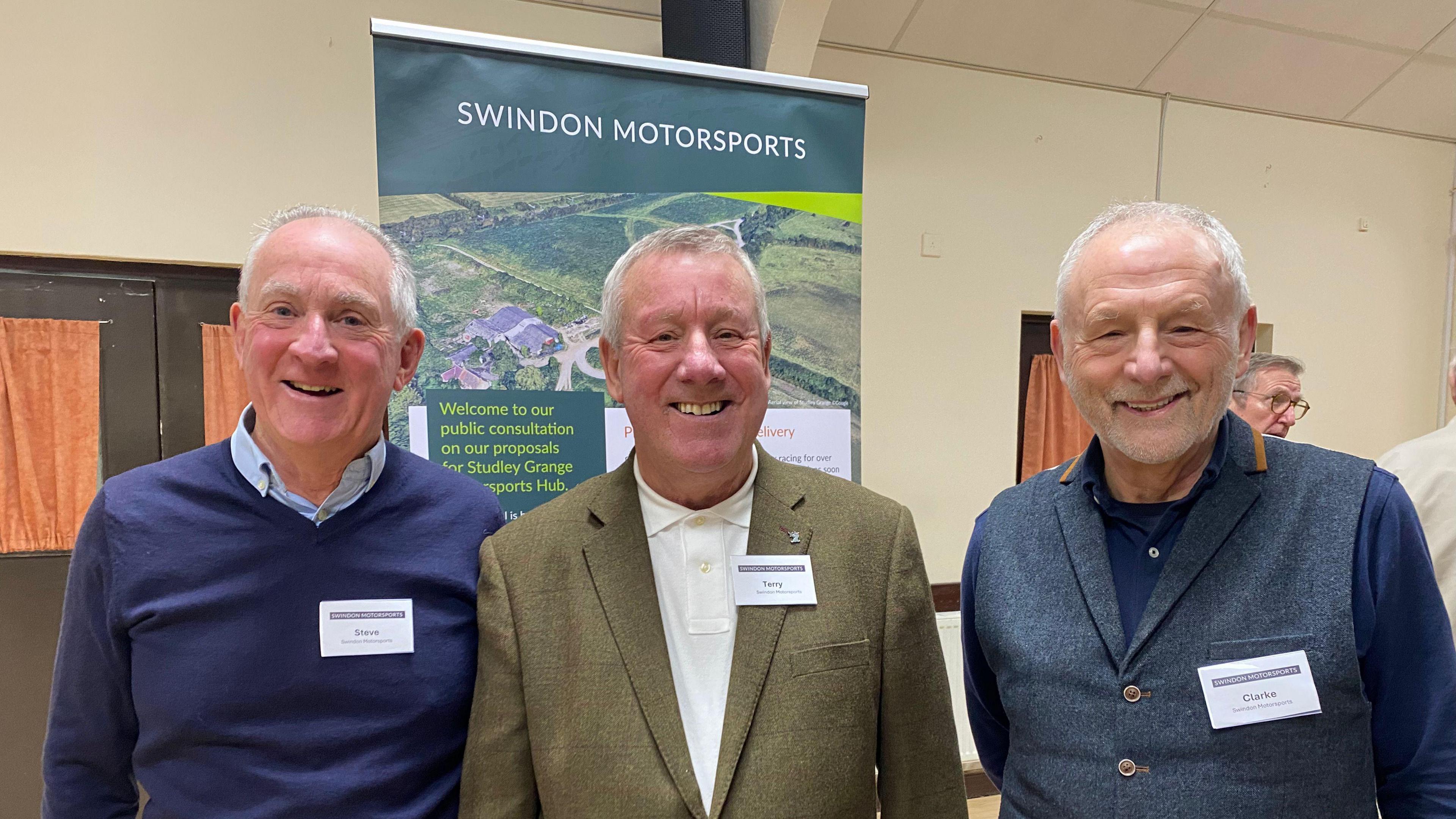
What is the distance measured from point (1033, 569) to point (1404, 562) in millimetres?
520

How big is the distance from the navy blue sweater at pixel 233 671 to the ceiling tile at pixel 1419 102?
20.6 feet

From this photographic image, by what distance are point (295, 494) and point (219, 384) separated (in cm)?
255

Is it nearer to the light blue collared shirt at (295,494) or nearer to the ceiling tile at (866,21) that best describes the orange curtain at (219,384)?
the light blue collared shirt at (295,494)

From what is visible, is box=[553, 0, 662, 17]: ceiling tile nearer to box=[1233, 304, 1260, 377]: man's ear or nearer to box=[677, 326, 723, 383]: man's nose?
box=[677, 326, 723, 383]: man's nose

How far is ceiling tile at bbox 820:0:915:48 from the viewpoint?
3.81 meters

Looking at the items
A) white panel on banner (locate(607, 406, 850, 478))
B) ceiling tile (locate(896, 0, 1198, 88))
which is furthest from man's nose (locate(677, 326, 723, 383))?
ceiling tile (locate(896, 0, 1198, 88))

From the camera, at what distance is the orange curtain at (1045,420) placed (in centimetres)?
457

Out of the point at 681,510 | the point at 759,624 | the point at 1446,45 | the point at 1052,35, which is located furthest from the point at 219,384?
the point at 1446,45

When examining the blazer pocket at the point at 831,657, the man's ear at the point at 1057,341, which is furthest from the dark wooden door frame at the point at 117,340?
the man's ear at the point at 1057,341

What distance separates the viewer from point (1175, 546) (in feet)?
3.99

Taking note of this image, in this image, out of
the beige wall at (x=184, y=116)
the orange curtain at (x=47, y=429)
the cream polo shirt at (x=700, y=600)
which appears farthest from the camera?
the orange curtain at (x=47, y=429)

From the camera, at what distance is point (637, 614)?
1247 mm

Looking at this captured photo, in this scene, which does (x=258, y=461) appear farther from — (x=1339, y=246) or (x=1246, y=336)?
(x=1339, y=246)

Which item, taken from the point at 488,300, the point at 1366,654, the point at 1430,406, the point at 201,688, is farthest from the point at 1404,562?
the point at 1430,406
